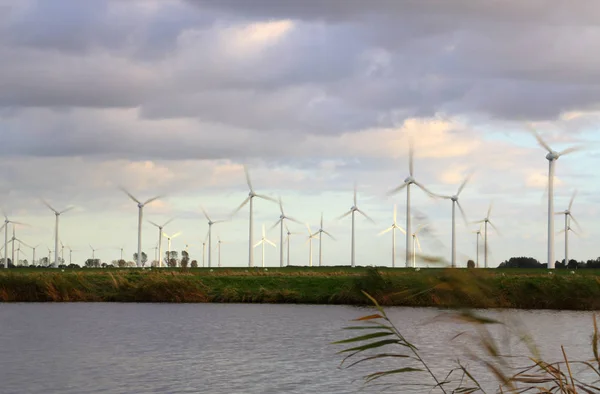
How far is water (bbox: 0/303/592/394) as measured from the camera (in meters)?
26.1

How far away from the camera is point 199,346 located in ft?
124

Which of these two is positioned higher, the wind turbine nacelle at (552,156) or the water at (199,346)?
the wind turbine nacelle at (552,156)

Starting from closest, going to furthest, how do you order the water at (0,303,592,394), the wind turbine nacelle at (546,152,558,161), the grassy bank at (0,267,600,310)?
the water at (0,303,592,394)
the grassy bank at (0,267,600,310)
the wind turbine nacelle at (546,152,558,161)

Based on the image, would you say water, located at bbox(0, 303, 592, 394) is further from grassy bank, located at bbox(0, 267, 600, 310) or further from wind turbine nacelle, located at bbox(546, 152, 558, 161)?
wind turbine nacelle, located at bbox(546, 152, 558, 161)

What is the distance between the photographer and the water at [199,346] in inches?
1028

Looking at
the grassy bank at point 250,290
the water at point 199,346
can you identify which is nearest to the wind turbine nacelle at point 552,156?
the grassy bank at point 250,290

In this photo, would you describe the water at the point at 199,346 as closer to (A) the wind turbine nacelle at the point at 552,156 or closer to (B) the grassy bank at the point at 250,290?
(B) the grassy bank at the point at 250,290

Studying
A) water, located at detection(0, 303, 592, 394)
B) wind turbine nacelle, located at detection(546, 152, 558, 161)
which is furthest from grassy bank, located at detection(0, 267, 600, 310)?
wind turbine nacelle, located at detection(546, 152, 558, 161)

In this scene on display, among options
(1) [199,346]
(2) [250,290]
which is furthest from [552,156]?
(1) [199,346]

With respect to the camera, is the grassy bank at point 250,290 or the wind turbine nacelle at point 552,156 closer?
the grassy bank at point 250,290

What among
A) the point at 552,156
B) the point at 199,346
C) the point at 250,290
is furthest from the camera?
the point at 552,156

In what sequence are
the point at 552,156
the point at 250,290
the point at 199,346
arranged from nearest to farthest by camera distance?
the point at 199,346 → the point at 250,290 → the point at 552,156

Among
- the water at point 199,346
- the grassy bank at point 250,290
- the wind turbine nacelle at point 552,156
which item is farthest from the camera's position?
Answer: the wind turbine nacelle at point 552,156

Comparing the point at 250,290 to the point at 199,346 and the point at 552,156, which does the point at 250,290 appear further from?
the point at 552,156
